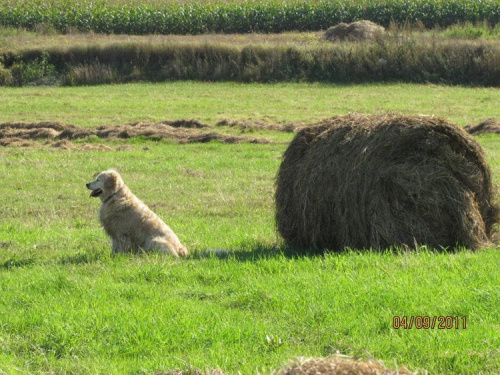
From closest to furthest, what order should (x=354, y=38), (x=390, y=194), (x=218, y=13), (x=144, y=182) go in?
1. (x=390, y=194)
2. (x=144, y=182)
3. (x=354, y=38)
4. (x=218, y=13)

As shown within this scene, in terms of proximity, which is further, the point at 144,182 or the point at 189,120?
the point at 189,120

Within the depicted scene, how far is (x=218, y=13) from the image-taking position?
183 feet

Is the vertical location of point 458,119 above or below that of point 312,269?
below

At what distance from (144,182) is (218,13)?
4135 cm

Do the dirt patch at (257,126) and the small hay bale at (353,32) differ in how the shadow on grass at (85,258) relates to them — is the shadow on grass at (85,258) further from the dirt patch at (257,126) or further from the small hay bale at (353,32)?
the small hay bale at (353,32)

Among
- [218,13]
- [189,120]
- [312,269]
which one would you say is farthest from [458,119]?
[218,13]

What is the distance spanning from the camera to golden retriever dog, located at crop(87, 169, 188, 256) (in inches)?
410

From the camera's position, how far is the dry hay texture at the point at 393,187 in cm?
980

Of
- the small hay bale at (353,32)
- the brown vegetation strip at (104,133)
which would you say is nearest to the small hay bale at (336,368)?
the brown vegetation strip at (104,133)

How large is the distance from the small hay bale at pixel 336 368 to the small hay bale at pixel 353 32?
40.7 meters

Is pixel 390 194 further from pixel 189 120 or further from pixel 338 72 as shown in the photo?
pixel 338 72

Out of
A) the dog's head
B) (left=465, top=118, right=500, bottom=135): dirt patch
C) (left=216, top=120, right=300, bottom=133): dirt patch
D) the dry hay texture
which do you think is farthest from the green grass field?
(left=216, top=120, right=300, bottom=133): dirt patch
